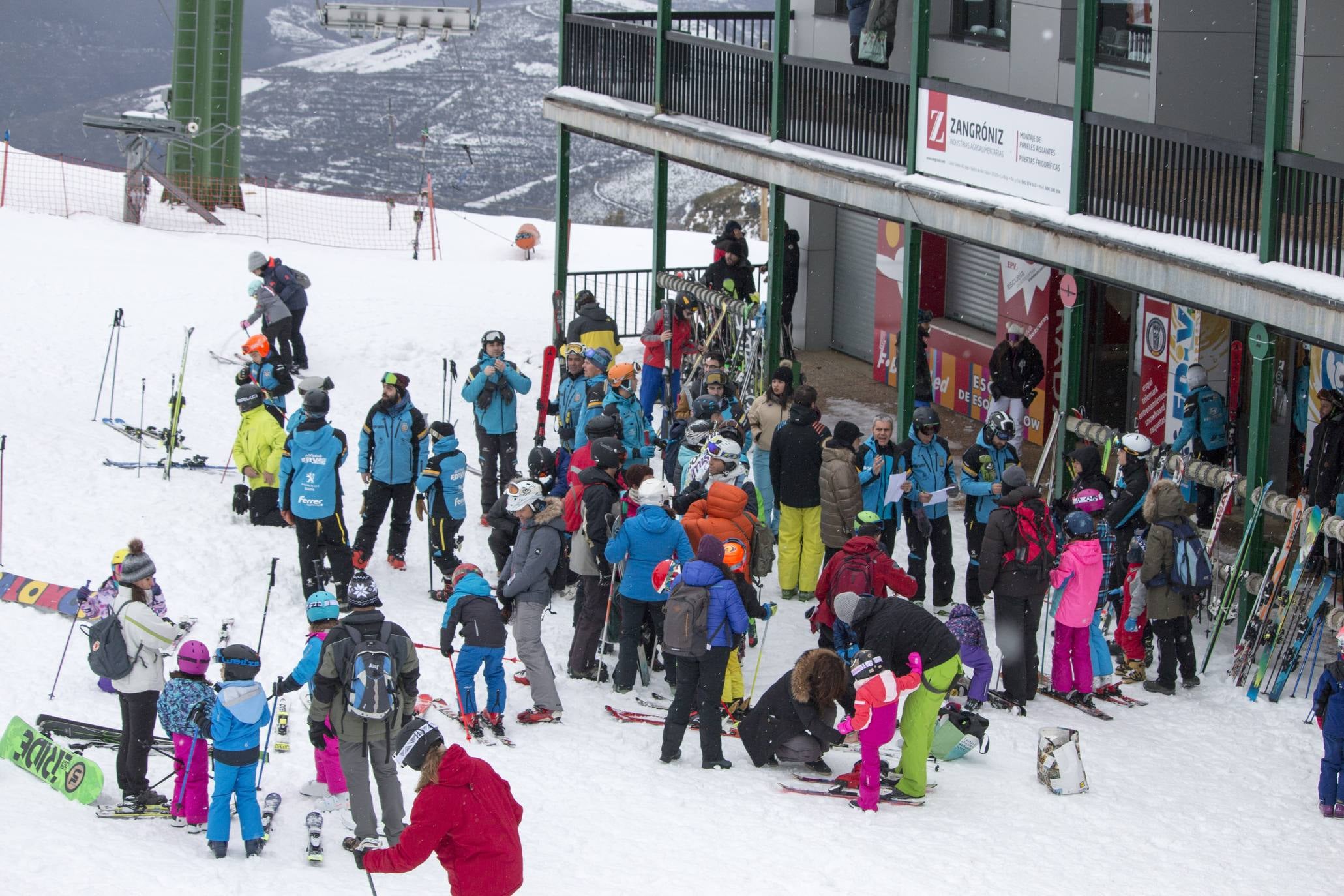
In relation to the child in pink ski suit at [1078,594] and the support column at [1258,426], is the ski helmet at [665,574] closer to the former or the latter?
the child in pink ski suit at [1078,594]

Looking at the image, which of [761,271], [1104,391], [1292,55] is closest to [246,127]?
[761,271]

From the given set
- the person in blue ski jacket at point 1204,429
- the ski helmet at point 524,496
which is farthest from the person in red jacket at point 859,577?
the person in blue ski jacket at point 1204,429

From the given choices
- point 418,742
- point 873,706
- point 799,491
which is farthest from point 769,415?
point 418,742

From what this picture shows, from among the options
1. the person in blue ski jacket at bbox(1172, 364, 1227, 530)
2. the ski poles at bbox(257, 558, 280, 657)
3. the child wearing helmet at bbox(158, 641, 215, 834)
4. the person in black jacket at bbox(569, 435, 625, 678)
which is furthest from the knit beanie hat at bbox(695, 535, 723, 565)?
the person in blue ski jacket at bbox(1172, 364, 1227, 530)

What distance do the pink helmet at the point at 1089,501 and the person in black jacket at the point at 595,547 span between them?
301cm

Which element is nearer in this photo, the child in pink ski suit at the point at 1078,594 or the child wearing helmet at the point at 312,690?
the child wearing helmet at the point at 312,690

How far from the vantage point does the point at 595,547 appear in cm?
1075

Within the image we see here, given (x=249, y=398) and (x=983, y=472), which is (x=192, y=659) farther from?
(x=983, y=472)

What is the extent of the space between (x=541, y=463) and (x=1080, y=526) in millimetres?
3629

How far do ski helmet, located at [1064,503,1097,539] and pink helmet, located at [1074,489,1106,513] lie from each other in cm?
12

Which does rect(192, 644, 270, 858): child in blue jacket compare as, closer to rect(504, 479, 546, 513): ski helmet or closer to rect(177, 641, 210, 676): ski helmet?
rect(177, 641, 210, 676): ski helmet

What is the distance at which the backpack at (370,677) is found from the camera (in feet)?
26.4

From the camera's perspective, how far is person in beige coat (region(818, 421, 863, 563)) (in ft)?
39.2

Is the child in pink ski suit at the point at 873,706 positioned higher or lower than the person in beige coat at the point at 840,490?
lower
